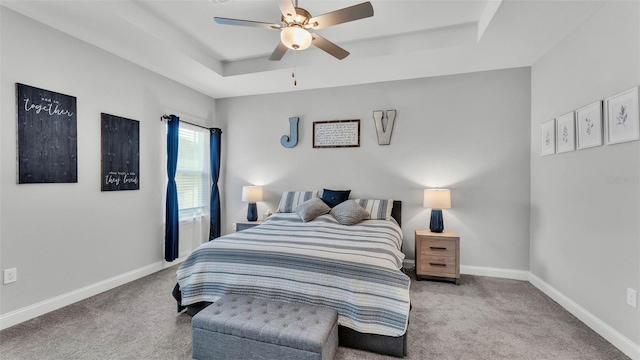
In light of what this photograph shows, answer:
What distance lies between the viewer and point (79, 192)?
2.74 m

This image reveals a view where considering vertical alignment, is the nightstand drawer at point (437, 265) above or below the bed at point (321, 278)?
below

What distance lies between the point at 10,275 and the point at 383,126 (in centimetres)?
413

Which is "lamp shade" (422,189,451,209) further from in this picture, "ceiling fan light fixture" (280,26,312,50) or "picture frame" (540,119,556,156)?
"ceiling fan light fixture" (280,26,312,50)

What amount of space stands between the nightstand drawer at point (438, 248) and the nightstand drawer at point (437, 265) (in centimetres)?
5

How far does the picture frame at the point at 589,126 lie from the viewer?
7.18 feet

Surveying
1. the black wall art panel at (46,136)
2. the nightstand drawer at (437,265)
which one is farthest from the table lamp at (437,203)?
the black wall art panel at (46,136)

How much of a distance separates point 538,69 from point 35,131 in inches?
203

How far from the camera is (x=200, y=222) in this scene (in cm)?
440

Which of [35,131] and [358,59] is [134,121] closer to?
[35,131]

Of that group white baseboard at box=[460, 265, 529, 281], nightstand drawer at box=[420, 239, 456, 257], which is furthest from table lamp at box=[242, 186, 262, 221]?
white baseboard at box=[460, 265, 529, 281]

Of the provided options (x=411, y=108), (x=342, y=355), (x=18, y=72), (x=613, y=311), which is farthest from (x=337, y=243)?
(x=18, y=72)

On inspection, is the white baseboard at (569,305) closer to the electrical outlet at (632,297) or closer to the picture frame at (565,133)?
the electrical outlet at (632,297)

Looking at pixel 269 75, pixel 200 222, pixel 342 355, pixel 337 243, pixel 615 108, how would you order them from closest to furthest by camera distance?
pixel 342 355, pixel 615 108, pixel 337 243, pixel 269 75, pixel 200 222

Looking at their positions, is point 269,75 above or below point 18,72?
above
